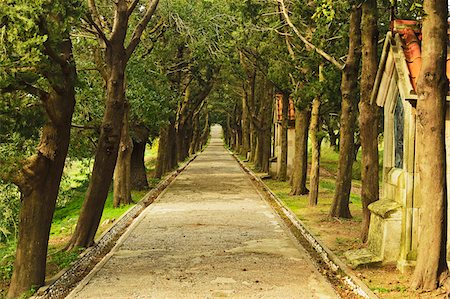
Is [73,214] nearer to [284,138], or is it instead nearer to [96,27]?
[284,138]

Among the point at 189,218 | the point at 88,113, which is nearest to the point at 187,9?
the point at 88,113

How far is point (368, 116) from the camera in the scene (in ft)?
39.5

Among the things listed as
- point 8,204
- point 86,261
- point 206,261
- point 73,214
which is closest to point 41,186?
point 86,261

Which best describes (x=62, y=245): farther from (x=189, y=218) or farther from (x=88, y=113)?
(x=88, y=113)

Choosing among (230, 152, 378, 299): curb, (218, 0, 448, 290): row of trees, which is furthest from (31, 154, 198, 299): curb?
(218, 0, 448, 290): row of trees

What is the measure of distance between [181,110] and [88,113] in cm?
1852

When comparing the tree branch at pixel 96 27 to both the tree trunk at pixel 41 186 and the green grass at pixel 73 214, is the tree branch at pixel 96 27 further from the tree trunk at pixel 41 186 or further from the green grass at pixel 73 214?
the green grass at pixel 73 214

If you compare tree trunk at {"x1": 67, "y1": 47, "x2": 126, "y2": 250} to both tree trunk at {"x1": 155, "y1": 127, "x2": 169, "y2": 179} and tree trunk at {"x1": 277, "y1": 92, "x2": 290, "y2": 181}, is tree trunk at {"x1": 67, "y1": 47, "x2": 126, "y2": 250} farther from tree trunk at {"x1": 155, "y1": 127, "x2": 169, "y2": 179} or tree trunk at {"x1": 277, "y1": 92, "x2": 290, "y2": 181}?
tree trunk at {"x1": 155, "y1": 127, "x2": 169, "y2": 179}

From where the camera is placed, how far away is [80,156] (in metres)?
20.9

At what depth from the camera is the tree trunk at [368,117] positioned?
1190 centimetres

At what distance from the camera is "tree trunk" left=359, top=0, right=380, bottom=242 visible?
39.0 ft

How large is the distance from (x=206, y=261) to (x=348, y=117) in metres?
6.22

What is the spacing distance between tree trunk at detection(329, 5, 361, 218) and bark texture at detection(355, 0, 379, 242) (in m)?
1.86

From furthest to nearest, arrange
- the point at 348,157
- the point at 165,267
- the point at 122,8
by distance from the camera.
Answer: the point at 348,157 → the point at 122,8 → the point at 165,267
